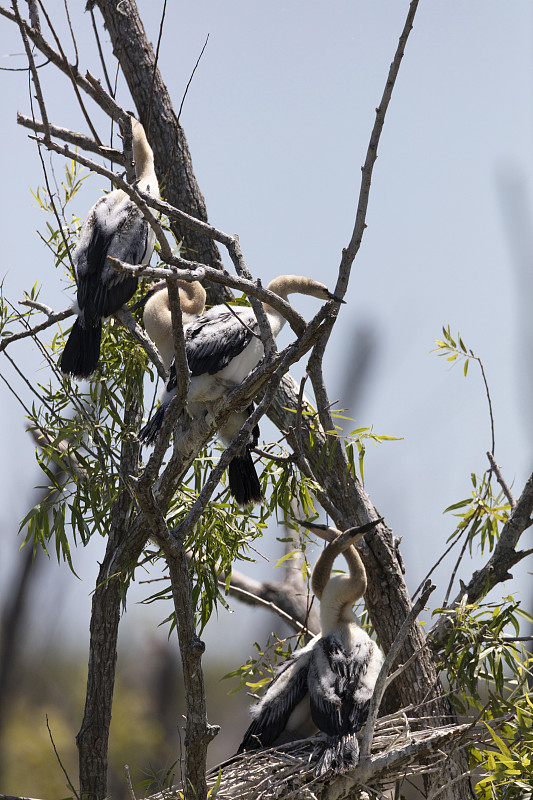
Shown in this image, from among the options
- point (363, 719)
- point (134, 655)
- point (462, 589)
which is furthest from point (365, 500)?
point (134, 655)

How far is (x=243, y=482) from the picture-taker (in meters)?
2.43

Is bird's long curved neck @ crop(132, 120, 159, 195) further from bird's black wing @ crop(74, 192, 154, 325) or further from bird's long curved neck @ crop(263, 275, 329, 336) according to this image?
bird's long curved neck @ crop(263, 275, 329, 336)

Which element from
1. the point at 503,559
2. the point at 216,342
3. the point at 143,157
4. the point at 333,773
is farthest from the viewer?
the point at 143,157

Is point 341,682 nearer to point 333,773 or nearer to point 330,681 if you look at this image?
point 330,681

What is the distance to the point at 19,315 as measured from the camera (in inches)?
100

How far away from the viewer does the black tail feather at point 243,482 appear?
2.42 m

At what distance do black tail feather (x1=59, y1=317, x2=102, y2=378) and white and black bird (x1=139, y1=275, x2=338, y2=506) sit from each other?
284 millimetres

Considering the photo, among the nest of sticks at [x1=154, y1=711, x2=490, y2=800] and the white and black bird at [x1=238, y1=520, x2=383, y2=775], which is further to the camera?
the white and black bird at [x1=238, y1=520, x2=383, y2=775]

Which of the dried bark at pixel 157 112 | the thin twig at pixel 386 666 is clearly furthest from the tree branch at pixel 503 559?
the dried bark at pixel 157 112

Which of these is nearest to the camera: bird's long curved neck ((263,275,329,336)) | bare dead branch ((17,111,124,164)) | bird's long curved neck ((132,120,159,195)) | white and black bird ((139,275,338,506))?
bare dead branch ((17,111,124,164))

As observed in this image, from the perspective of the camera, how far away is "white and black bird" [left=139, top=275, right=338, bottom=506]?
2219 millimetres

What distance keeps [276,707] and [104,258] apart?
146 cm

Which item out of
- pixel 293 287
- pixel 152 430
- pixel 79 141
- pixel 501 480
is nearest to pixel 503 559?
pixel 501 480

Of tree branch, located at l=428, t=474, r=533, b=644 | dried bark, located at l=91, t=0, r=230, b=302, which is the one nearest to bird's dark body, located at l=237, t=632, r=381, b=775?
tree branch, located at l=428, t=474, r=533, b=644
